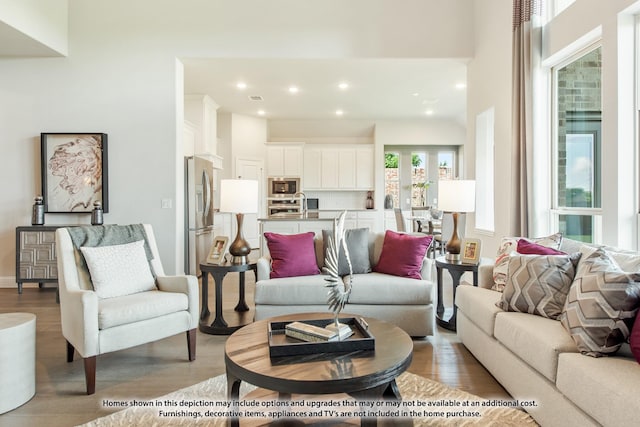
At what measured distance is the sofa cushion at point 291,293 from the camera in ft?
10.1

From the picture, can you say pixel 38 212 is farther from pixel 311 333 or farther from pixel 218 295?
pixel 311 333

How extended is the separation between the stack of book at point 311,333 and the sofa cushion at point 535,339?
918mm

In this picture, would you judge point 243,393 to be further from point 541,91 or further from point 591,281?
point 541,91

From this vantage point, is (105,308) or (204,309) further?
(204,309)

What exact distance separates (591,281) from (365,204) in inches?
291

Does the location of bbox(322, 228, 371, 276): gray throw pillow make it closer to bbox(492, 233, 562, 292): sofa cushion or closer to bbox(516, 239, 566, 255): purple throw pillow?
bbox(492, 233, 562, 292): sofa cushion

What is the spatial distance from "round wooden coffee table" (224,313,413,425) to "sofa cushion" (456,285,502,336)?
0.84 m

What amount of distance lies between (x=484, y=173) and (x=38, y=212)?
216 inches

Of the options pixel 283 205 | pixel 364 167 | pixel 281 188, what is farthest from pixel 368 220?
pixel 281 188

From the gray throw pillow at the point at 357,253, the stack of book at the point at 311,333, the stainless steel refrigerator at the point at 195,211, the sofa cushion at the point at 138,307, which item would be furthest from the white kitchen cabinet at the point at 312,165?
the stack of book at the point at 311,333

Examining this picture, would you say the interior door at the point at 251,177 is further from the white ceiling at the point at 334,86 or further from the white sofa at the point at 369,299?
the white sofa at the point at 369,299

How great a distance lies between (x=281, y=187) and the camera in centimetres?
882

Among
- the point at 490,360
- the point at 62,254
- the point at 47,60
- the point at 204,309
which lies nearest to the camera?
the point at 490,360

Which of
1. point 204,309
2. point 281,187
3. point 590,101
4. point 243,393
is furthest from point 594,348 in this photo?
point 281,187
